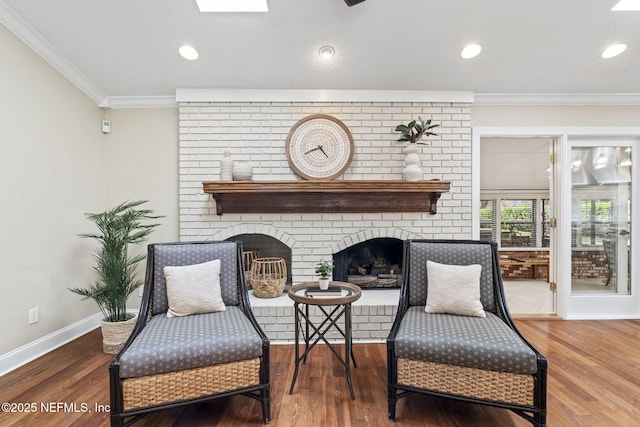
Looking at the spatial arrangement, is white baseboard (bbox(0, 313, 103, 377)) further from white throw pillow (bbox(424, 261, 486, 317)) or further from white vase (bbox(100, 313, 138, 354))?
white throw pillow (bbox(424, 261, 486, 317))

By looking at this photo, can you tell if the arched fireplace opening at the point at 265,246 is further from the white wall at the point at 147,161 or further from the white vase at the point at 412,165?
the white vase at the point at 412,165

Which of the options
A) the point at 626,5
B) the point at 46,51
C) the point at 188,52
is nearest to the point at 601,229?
the point at 626,5

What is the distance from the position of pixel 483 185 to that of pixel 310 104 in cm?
469

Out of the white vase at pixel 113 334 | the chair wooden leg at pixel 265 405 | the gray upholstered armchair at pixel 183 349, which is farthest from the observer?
the white vase at pixel 113 334

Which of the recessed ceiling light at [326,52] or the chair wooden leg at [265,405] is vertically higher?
the recessed ceiling light at [326,52]

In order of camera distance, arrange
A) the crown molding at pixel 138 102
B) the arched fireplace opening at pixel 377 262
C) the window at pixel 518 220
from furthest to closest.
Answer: the window at pixel 518 220 → the arched fireplace opening at pixel 377 262 → the crown molding at pixel 138 102

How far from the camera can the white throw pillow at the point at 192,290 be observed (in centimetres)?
194

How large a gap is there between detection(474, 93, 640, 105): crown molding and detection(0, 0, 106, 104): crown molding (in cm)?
377

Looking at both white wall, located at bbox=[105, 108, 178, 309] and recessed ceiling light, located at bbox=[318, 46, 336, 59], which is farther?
white wall, located at bbox=[105, 108, 178, 309]

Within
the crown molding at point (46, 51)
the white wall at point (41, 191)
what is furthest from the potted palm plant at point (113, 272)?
the crown molding at point (46, 51)

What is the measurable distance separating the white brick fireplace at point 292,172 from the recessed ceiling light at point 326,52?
1.66ft

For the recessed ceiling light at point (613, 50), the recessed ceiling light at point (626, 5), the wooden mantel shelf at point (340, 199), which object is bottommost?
the wooden mantel shelf at point (340, 199)

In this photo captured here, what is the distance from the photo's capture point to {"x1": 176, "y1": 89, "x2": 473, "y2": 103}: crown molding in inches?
115

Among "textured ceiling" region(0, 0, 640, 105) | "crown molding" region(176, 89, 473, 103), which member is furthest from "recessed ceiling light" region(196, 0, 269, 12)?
"crown molding" region(176, 89, 473, 103)
